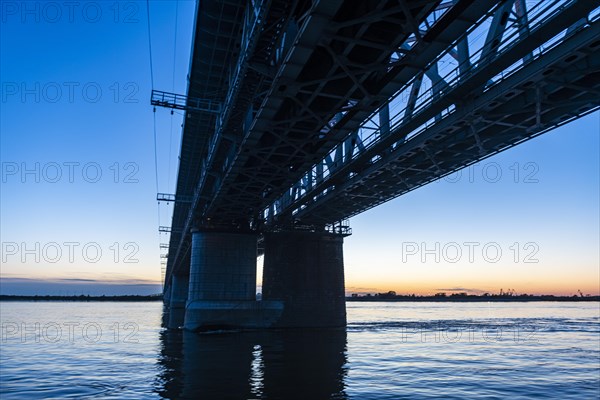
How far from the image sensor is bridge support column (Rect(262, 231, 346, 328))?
4791 cm

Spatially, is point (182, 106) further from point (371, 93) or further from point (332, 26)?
point (332, 26)

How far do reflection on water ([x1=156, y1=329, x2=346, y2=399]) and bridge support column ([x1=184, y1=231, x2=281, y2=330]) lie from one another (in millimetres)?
4590

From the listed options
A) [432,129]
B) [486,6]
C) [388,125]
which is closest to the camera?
[486,6]

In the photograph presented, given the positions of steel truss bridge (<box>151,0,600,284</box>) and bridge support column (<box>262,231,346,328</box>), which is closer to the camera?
steel truss bridge (<box>151,0,600,284</box>)

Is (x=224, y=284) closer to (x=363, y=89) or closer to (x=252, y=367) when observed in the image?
(x=252, y=367)

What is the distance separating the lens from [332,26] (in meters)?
12.9

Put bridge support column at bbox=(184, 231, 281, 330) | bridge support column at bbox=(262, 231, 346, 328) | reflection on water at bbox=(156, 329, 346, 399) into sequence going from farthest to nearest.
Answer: bridge support column at bbox=(262, 231, 346, 328)
bridge support column at bbox=(184, 231, 281, 330)
reflection on water at bbox=(156, 329, 346, 399)

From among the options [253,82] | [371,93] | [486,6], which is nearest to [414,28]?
[486,6]

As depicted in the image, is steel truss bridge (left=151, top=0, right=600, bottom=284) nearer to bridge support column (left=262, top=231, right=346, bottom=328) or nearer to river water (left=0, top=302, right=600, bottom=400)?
river water (left=0, top=302, right=600, bottom=400)

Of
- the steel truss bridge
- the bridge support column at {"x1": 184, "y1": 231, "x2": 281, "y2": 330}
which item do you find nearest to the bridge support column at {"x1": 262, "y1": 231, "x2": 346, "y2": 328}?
the bridge support column at {"x1": 184, "y1": 231, "x2": 281, "y2": 330}

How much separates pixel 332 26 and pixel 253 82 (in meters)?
7.93

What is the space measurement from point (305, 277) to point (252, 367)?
25.6 metres

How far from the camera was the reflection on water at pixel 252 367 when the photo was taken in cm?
1753

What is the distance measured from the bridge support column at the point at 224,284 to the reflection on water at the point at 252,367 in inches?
181
